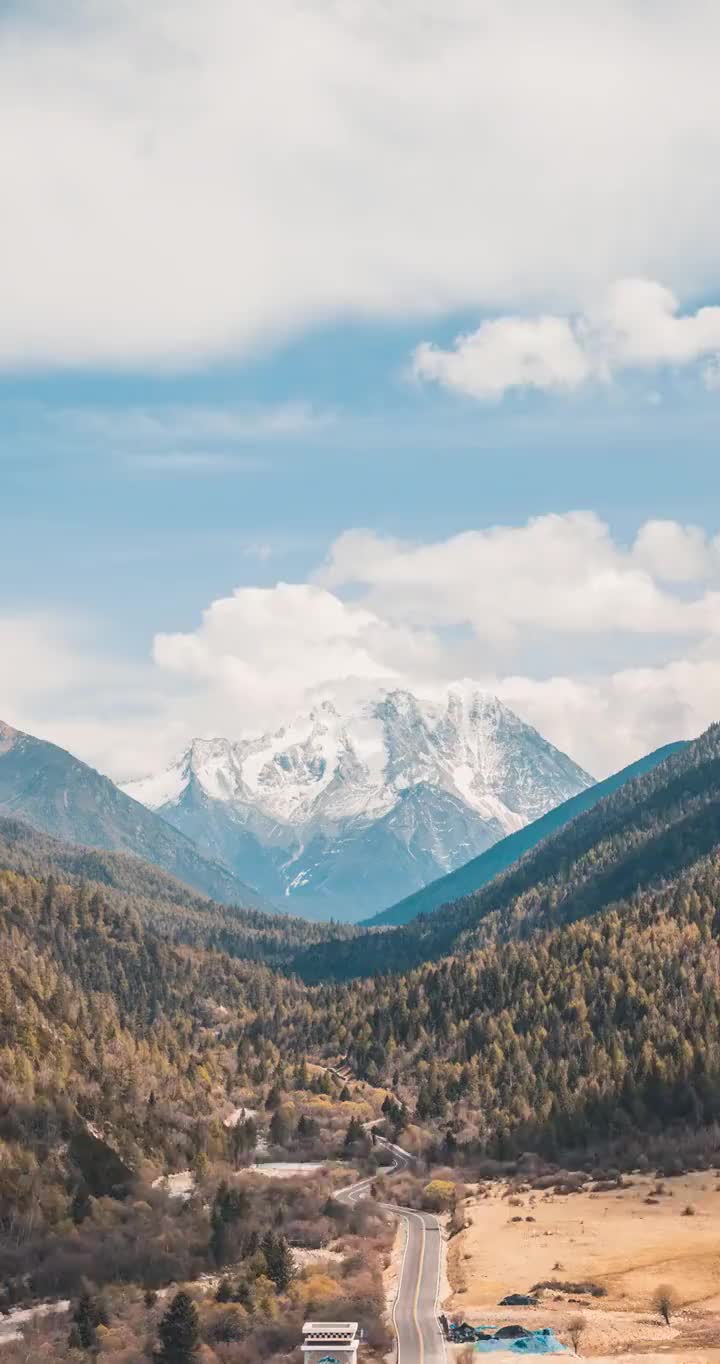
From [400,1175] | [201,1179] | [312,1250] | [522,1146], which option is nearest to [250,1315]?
[312,1250]

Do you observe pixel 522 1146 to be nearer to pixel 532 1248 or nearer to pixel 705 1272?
pixel 532 1248

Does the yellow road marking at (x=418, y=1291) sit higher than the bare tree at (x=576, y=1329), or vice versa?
the bare tree at (x=576, y=1329)

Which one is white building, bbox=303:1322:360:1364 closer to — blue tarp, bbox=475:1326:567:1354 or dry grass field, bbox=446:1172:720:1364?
blue tarp, bbox=475:1326:567:1354

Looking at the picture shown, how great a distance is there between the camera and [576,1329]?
9619 centimetres

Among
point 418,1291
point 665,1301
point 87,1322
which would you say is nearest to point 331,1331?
point 87,1322

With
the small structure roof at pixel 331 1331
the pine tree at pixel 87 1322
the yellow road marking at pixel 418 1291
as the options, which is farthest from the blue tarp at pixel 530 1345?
the pine tree at pixel 87 1322

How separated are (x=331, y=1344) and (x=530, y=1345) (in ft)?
52.6

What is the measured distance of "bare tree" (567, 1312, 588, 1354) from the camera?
3690 inches

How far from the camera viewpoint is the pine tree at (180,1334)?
317ft

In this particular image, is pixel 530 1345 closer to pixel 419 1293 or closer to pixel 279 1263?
pixel 419 1293

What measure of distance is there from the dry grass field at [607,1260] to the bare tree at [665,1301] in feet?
1.81

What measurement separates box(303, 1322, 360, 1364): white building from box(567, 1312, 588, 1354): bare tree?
17300 mm

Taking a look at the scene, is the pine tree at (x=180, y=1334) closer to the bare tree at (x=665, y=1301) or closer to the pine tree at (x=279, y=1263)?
the pine tree at (x=279, y=1263)

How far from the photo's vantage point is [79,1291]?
125 metres
